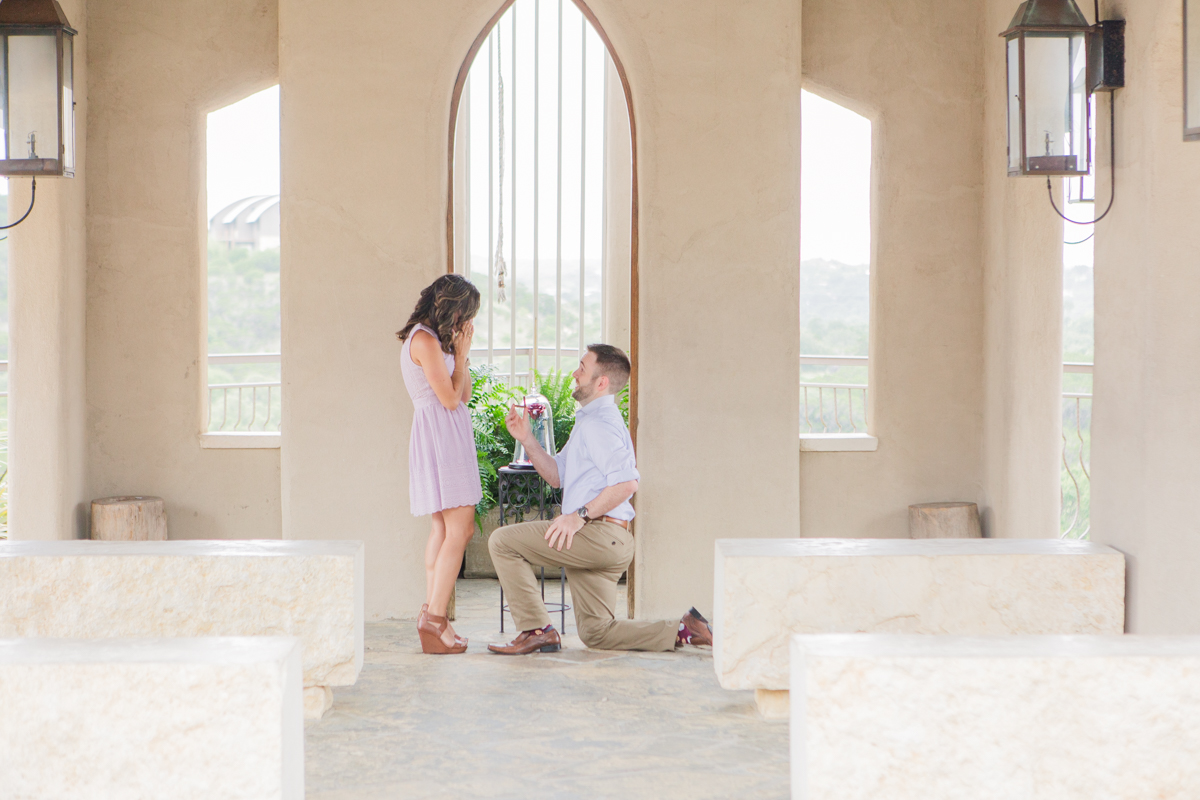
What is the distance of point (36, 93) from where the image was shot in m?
3.62

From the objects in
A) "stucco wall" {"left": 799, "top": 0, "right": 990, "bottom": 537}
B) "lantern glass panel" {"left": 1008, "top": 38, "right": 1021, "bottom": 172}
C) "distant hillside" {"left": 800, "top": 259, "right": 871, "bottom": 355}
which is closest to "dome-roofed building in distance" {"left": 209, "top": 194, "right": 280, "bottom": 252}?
"distant hillside" {"left": 800, "top": 259, "right": 871, "bottom": 355}

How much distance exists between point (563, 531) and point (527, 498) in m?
1.34

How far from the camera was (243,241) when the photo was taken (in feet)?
64.4

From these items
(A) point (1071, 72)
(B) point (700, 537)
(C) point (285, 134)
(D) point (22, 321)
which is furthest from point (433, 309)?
(A) point (1071, 72)

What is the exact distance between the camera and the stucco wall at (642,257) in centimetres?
509

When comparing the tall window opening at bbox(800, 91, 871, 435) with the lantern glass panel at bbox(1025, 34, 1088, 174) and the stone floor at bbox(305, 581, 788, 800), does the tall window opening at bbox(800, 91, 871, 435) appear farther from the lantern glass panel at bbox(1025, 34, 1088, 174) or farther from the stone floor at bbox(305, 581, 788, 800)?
the lantern glass panel at bbox(1025, 34, 1088, 174)

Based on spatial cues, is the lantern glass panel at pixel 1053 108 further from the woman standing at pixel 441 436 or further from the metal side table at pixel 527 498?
the metal side table at pixel 527 498

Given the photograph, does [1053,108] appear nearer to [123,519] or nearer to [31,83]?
[31,83]

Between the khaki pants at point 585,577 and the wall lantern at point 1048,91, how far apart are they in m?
2.13

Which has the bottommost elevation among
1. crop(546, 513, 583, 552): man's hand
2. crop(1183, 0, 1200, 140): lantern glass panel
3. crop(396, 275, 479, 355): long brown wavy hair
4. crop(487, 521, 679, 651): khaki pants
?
crop(487, 521, 679, 651): khaki pants

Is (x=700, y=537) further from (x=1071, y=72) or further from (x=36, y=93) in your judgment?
(x=36, y=93)

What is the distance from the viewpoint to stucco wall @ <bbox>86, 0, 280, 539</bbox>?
5414 mm

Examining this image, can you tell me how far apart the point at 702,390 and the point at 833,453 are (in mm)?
818

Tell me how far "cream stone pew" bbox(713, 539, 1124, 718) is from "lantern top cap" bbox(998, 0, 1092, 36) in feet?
5.63
